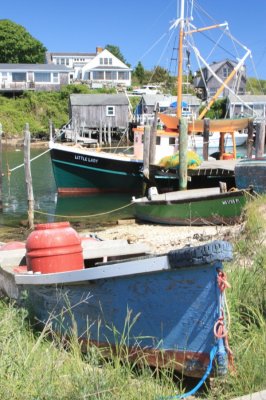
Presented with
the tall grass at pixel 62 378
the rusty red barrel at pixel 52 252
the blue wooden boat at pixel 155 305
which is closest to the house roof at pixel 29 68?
the rusty red barrel at pixel 52 252

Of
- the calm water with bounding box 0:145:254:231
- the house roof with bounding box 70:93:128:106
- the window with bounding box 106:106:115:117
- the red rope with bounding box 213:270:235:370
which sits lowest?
the calm water with bounding box 0:145:254:231

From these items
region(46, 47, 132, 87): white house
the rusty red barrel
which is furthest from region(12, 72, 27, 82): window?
the rusty red barrel

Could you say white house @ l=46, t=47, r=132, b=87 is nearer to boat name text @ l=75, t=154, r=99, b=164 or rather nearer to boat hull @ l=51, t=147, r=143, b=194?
boat hull @ l=51, t=147, r=143, b=194

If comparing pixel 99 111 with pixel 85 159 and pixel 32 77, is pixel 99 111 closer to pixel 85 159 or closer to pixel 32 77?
pixel 32 77

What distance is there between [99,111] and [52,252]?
52.0 metres

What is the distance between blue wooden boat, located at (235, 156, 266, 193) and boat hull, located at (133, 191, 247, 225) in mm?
623

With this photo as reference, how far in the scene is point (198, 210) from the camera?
45.4ft

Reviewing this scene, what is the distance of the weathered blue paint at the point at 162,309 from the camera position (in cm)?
453

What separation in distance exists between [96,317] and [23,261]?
2.48 m

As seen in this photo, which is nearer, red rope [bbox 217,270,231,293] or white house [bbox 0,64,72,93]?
red rope [bbox 217,270,231,293]

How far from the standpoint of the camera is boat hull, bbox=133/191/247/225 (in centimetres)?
1313

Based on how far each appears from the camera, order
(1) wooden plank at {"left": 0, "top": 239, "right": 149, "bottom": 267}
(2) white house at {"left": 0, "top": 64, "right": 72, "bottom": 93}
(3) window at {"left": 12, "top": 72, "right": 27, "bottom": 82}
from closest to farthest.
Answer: (1) wooden plank at {"left": 0, "top": 239, "right": 149, "bottom": 267}
(2) white house at {"left": 0, "top": 64, "right": 72, "bottom": 93}
(3) window at {"left": 12, "top": 72, "right": 27, "bottom": 82}

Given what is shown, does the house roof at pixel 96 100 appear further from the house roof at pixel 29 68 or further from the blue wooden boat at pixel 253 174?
the blue wooden boat at pixel 253 174

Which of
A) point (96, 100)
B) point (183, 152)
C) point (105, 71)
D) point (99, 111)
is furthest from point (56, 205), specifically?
point (105, 71)
